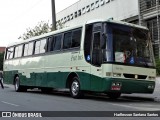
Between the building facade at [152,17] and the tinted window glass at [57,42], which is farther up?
the building facade at [152,17]

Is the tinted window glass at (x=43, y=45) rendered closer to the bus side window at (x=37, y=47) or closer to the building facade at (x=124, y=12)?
the bus side window at (x=37, y=47)

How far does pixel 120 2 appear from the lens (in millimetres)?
41312

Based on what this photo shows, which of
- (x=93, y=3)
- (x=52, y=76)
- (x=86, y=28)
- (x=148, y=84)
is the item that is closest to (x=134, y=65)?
(x=148, y=84)

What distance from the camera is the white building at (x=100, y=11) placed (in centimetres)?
3869

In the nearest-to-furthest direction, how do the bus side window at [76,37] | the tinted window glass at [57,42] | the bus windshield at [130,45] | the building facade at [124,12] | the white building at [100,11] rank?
the bus windshield at [130,45]
the bus side window at [76,37]
the tinted window glass at [57,42]
the building facade at [124,12]
the white building at [100,11]

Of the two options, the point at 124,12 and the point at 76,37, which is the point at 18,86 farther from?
the point at 124,12

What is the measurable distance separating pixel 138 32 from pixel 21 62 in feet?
33.0

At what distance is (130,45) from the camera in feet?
52.3

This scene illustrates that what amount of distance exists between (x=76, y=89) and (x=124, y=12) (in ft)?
78.9

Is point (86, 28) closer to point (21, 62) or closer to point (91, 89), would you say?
point (91, 89)

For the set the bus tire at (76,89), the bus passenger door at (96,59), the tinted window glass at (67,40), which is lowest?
the bus tire at (76,89)

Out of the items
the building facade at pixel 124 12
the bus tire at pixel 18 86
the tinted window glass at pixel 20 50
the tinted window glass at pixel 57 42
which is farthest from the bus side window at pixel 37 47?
the building facade at pixel 124 12

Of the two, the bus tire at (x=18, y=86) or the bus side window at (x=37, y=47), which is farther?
the bus tire at (x=18, y=86)

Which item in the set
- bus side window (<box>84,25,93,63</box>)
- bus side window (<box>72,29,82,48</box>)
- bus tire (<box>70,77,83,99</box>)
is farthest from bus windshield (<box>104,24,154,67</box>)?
bus tire (<box>70,77,83,99</box>)
